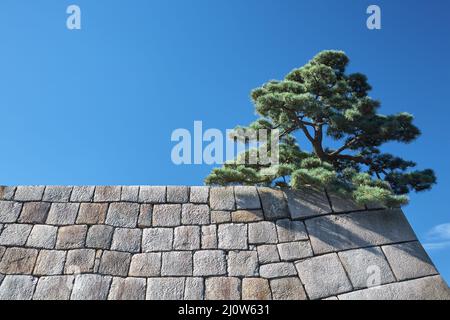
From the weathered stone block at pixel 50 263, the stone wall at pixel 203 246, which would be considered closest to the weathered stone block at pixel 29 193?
the stone wall at pixel 203 246

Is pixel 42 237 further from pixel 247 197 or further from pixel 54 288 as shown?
pixel 247 197

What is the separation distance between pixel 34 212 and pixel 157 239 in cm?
154

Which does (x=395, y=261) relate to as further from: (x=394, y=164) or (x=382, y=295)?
(x=394, y=164)

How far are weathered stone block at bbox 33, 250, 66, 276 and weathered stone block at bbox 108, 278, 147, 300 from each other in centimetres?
62

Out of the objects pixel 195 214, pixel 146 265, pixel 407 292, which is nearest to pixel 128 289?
pixel 146 265

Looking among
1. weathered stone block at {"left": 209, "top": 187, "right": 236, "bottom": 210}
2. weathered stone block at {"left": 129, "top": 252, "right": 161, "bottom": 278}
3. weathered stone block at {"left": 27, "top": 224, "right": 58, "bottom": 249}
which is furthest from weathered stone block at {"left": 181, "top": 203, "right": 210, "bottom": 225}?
weathered stone block at {"left": 27, "top": 224, "right": 58, "bottom": 249}

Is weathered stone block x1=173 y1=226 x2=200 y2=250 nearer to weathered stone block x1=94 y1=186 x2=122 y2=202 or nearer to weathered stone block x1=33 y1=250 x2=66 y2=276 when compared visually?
weathered stone block x1=94 y1=186 x2=122 y2=202

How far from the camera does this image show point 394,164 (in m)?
5.01

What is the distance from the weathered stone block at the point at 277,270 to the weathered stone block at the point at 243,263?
0.28 feet

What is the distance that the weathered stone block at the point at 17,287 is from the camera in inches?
131

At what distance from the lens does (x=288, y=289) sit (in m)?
3.42

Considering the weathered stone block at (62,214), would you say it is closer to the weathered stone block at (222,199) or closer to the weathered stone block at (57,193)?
the weathered stone block at (57,193)

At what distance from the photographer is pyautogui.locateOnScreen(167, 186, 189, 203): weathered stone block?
4.09 metres
